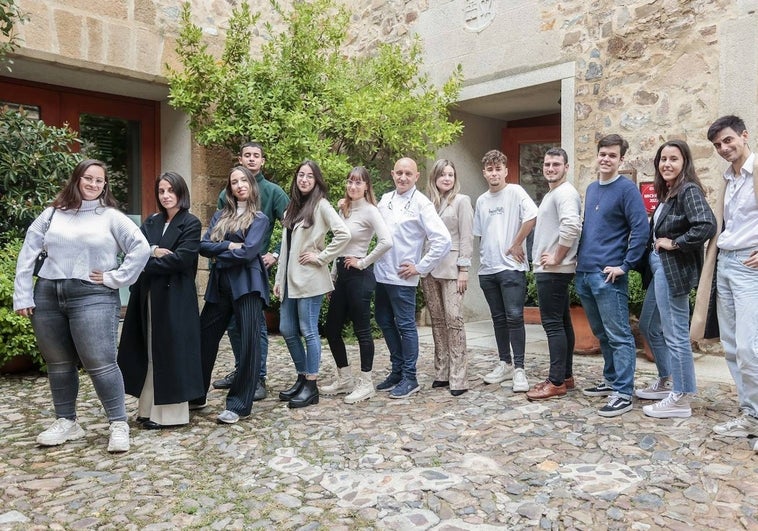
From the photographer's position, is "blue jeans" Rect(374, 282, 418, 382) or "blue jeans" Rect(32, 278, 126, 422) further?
"blue jeans" Rect(374, 282, 418, 382)

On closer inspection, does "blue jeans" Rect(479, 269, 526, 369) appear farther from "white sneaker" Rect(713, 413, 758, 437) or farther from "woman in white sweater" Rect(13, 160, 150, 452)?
"woman in white sweater" Rect(13, 160, 150, 452)

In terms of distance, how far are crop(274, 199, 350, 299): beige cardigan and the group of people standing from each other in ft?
0.04

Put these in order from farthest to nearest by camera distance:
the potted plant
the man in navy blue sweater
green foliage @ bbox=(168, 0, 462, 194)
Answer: green foliage @ bbox=(168, 0, 462, 194), the potted plant, the man in navy blue sweater

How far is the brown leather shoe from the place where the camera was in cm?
439

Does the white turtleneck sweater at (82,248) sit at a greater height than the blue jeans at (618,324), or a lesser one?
greater

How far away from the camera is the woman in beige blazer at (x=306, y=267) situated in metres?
4.26

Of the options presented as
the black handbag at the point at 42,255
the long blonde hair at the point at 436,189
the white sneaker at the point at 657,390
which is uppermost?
the long blonde hair at the point at 436,189

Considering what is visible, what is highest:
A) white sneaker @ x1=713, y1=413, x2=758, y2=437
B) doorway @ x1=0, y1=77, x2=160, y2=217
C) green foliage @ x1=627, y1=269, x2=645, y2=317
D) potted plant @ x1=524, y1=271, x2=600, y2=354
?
doorway @ x1=0, y1=77, x2=160, y2=217

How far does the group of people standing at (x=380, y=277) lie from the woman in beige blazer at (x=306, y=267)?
0.4 inches

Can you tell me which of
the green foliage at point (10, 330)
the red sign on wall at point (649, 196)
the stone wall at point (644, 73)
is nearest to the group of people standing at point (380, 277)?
the green foliage at point (10, 330)

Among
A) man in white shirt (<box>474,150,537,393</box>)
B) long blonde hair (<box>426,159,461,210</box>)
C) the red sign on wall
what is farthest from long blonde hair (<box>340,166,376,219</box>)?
the red sign on wall

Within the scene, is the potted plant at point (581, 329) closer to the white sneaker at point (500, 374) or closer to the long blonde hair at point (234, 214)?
the white sneaker at point (500, 374)

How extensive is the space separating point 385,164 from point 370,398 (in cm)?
410

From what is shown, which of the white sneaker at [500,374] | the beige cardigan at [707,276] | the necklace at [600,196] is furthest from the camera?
the white sneaker at [500,374]
